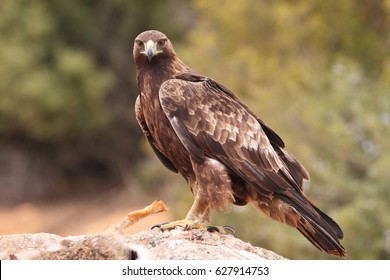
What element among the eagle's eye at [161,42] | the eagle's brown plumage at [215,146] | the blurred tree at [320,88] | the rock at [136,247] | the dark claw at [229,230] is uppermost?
the blurred tree at [320,88]

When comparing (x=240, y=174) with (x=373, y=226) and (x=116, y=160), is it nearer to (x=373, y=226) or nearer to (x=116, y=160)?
(x=373, y=226)

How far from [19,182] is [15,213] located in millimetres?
1384

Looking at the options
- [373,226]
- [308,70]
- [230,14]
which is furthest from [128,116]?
[373,226]

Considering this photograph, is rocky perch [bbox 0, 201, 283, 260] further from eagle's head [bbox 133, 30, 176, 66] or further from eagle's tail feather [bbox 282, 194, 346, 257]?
eagle's head [bbox 133, 30, 176, 66]

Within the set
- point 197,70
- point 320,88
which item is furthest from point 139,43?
point 197,70

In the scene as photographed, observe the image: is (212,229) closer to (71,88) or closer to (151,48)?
(151,48)

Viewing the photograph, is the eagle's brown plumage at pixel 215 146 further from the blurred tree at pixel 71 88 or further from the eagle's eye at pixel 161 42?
the blurred tree at pixel 71 88

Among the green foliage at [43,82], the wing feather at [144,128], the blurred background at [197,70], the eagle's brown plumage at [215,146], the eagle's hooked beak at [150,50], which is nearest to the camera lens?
the eagle's brown plumage at [215,146]

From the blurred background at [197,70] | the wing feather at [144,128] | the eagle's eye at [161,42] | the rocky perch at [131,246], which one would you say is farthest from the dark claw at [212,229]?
the blurred background at [197,70]

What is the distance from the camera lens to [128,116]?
33750mm

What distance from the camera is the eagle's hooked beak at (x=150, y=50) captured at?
740 cm

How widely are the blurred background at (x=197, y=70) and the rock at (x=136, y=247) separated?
5.22 metres

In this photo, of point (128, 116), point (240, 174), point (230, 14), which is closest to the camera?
point (240, 174)

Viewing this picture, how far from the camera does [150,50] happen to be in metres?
7.41
